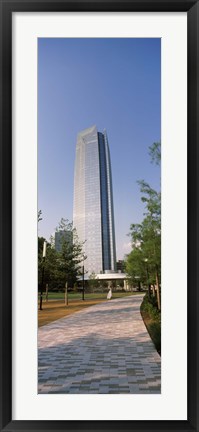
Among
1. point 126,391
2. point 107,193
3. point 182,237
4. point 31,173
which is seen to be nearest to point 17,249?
point 31,173

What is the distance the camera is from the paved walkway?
134 inches

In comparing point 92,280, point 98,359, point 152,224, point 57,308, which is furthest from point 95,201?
point 98,359

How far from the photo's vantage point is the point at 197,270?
6.18ft

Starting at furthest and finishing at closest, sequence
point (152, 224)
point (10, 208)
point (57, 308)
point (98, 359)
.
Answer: point (57, 308) → point (152, 224) → point (98, 359) → point (10, 208)

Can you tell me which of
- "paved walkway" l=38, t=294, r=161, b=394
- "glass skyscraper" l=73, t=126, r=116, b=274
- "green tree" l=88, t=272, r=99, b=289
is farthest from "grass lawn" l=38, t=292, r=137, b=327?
"glass skyscraper" l=73, t=126, r=116, b=274

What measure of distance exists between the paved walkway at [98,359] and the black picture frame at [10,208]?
139cm

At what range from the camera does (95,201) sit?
97.1ft

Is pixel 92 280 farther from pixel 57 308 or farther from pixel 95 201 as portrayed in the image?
pixel 57 308

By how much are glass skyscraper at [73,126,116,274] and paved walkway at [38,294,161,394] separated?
1981 cm

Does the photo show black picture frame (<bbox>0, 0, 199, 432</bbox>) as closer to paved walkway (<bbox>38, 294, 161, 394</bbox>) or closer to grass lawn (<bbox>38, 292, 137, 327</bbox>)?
paved walkway (<bbox>38, 294, 161, 394</bbox>)

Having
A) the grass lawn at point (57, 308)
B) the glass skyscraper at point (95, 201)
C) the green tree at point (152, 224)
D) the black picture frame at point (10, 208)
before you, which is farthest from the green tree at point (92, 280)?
the black picture frame at point (10, 208)

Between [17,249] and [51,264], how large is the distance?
36.3ft

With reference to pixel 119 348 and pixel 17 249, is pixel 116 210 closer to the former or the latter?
pixel 119 348

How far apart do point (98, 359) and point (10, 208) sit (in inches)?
124
